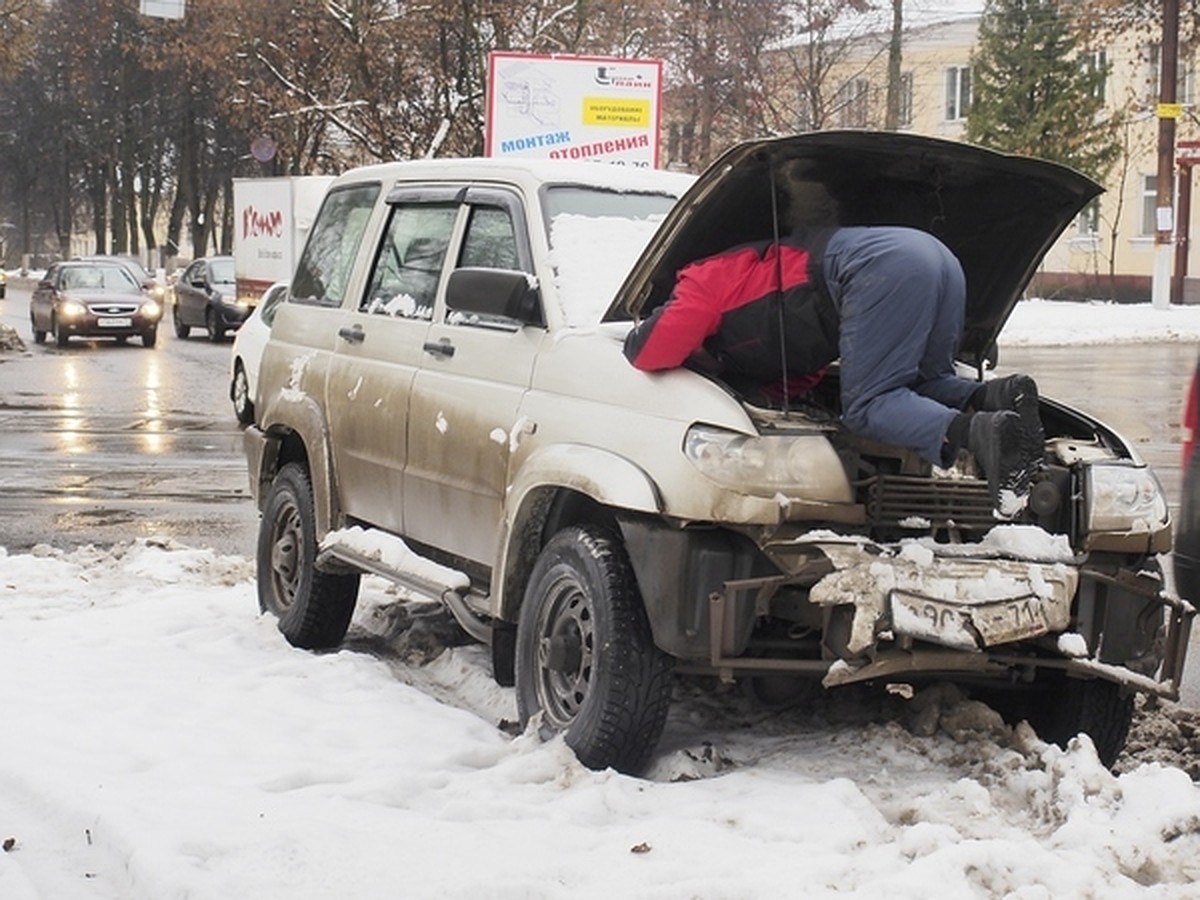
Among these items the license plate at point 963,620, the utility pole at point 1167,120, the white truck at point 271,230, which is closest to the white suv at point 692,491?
the license plate at point 963,620

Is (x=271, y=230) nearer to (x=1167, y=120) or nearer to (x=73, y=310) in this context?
(x=73, y=310)

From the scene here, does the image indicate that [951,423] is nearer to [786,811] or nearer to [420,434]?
[786,811]

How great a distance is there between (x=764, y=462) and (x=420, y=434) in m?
1.81

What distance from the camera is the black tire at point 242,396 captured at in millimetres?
17875

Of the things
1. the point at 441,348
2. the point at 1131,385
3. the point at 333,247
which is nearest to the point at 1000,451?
the point at 441,348

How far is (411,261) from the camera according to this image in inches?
275

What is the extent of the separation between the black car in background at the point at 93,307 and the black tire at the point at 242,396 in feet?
48.9

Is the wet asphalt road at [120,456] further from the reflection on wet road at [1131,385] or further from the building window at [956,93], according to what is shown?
the building window at [956,93]

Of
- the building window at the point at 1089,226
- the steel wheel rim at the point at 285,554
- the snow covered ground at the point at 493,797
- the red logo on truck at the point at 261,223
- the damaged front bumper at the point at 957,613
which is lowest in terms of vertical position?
the snow covered ground at the point at 493,797

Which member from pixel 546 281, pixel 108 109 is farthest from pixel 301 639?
pixel 108 109

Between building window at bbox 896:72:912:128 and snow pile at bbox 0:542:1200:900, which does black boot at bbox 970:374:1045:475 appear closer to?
snow pile at bbox 0:542:1200:900

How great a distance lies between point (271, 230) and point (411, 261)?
29275 millimetres

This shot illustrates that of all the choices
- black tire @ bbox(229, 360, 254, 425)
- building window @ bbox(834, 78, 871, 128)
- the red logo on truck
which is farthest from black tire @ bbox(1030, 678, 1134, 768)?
building window @ bbox(834, 78, 871, 128)

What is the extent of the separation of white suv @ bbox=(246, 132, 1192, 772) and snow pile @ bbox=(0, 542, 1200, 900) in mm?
246
